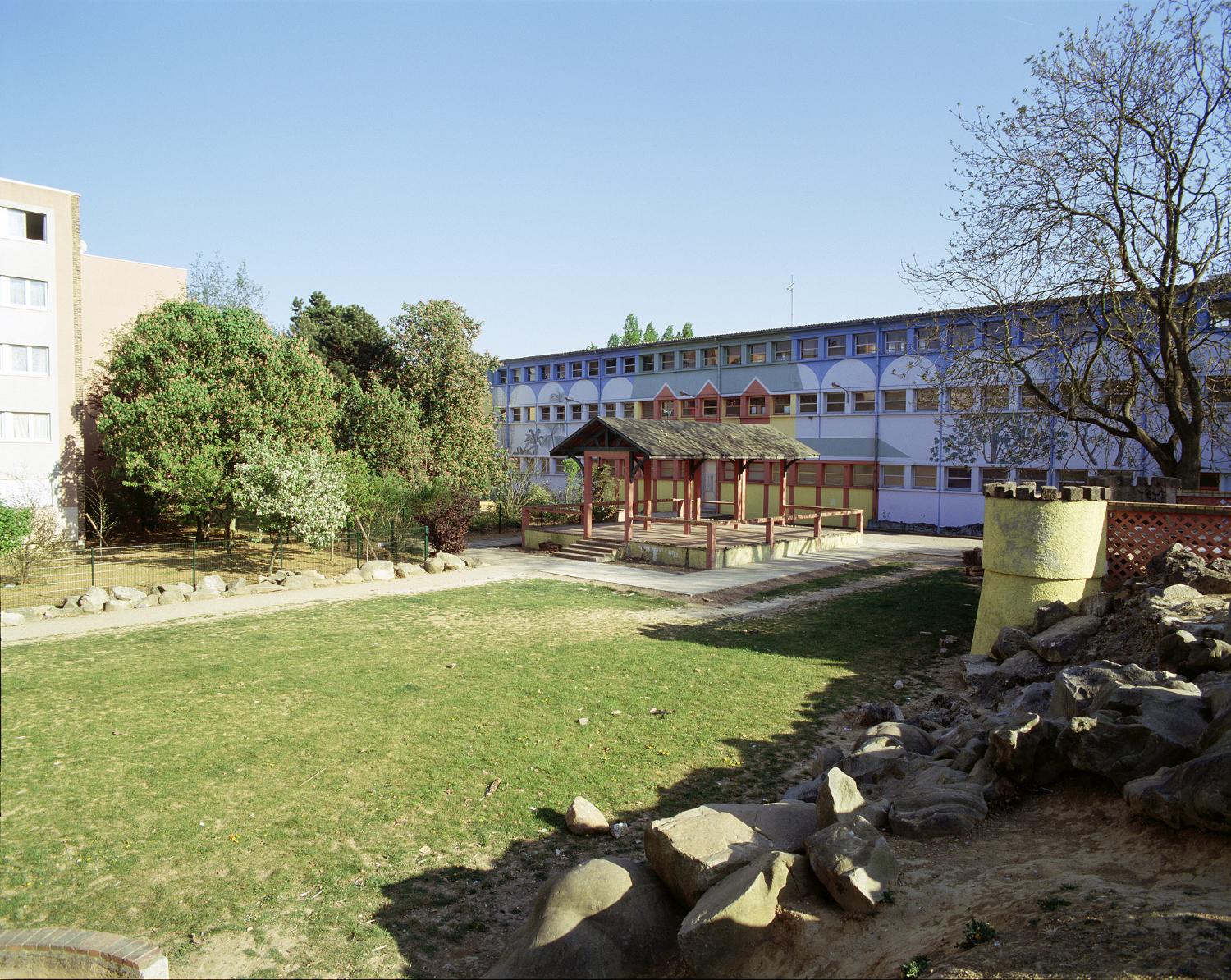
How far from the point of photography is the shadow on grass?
5.21 metres

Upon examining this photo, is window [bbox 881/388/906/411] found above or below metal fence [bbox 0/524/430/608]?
above

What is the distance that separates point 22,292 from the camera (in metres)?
22.9

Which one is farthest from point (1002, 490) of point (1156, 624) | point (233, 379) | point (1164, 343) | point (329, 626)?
point (233, 379)

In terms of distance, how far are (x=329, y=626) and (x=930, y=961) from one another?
12.3m

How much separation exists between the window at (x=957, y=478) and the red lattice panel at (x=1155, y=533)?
2283 cm

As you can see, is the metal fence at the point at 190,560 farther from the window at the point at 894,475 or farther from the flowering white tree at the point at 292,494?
the window at the point at 894,475

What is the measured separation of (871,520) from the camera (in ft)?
118

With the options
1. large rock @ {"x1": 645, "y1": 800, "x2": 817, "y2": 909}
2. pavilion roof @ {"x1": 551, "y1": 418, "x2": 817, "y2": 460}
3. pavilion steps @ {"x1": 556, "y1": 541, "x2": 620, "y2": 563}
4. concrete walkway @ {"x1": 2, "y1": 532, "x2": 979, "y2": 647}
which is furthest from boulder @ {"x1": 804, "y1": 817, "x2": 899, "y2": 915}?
pavilion steps @ {"x1": 556, "y1": 541, "x2": 620, "y2": 563}

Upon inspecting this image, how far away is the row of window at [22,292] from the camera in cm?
2256

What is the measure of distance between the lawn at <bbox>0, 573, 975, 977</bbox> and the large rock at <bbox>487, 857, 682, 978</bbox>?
0.63m

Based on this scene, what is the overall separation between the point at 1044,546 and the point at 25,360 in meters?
27.3

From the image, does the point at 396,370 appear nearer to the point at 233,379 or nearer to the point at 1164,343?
the point at 233,379

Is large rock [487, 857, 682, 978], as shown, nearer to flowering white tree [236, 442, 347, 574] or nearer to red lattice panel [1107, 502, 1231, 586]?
red lattice panel [1107, 502, 1231, 586]

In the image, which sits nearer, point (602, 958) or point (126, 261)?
point (602, 958)
